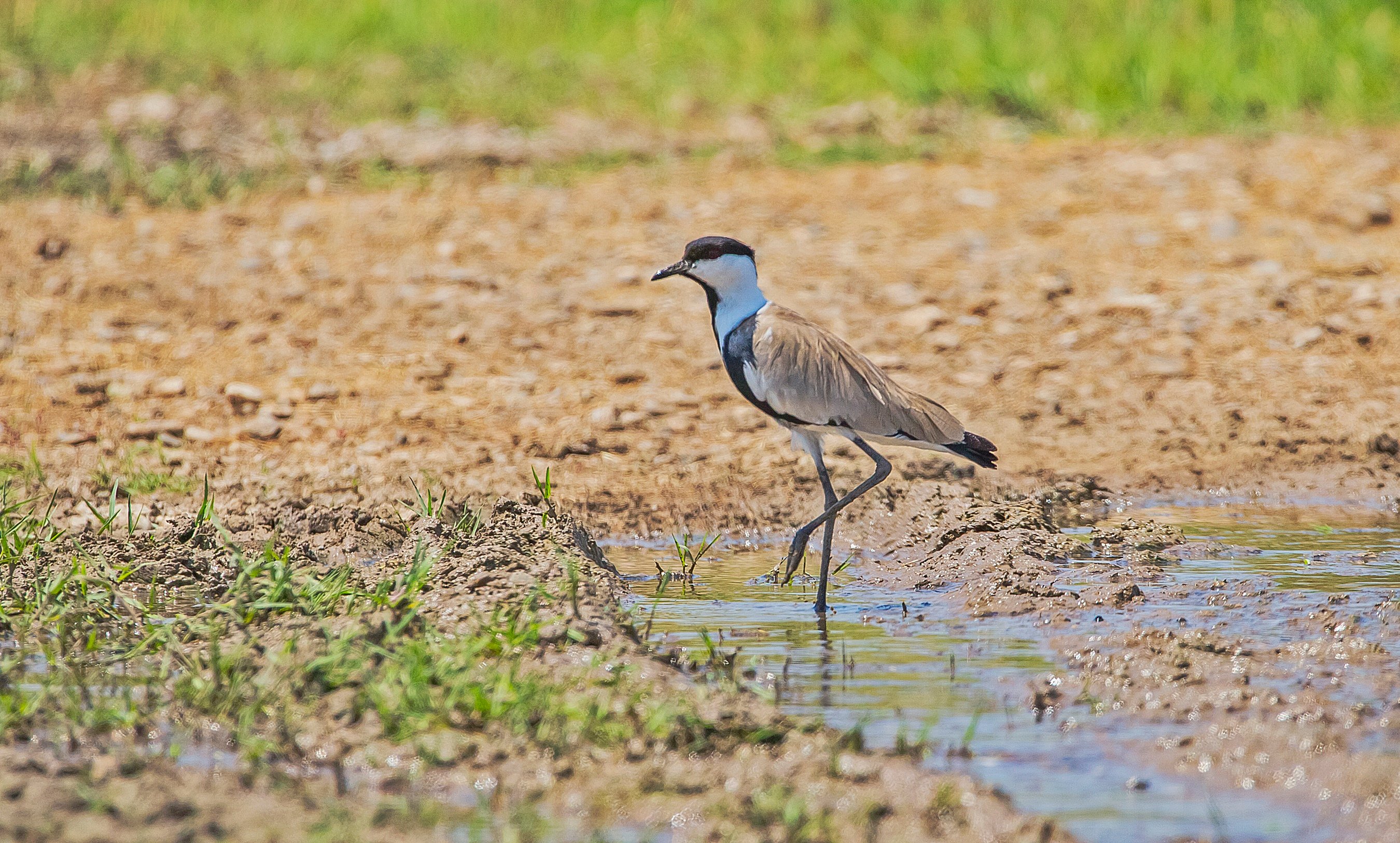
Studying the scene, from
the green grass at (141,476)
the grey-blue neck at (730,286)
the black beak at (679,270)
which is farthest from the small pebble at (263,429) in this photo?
the grey-blue neck at (730,286)

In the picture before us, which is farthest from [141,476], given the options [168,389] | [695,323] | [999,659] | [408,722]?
[999,659]

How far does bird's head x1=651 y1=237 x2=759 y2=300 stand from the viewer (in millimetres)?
6203

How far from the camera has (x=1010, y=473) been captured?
711cm

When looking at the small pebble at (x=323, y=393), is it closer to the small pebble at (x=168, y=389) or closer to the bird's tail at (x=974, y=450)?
the small pebble at (x=168, y=389)

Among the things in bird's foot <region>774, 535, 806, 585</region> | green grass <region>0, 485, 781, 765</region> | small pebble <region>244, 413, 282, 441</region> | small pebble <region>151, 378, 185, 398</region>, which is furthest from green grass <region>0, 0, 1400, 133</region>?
green grass <region>0, 485, 781, 765</region>

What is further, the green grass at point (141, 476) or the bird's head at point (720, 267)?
the green grass at point (141, 476)

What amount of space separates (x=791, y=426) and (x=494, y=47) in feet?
28.2

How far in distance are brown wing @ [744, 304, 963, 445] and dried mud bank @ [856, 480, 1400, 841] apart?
16.8 inches

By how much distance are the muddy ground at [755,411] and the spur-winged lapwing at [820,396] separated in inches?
14.1

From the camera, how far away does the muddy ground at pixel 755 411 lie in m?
4.09

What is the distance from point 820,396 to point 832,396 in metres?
0.05

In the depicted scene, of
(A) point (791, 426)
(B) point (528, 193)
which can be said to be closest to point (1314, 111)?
(B) point (528, 193)

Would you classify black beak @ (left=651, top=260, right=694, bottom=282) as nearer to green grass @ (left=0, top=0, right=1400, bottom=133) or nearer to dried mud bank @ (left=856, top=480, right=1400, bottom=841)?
dried mud bank @ (left=856, top=480, right=1400, bottom=841)

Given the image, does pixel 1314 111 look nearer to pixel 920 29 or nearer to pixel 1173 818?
pixel 920 29
